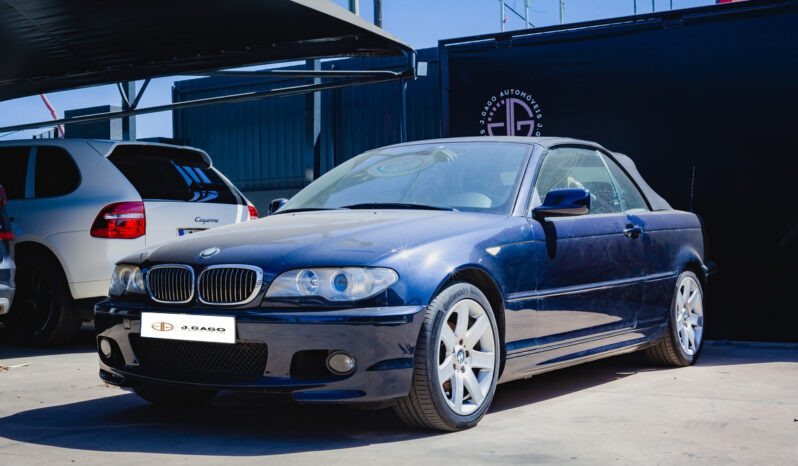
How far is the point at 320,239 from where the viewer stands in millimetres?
4738

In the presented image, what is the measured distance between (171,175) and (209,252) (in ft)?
13.3

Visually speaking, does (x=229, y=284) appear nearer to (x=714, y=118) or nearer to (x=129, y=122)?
(x=714, y=118)

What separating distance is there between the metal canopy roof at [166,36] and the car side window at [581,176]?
10.7 ft

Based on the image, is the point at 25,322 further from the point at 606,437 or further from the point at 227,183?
the point at 606,437

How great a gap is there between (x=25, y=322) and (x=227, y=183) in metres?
2.04

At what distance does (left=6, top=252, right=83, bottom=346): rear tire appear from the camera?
8172 millimetres

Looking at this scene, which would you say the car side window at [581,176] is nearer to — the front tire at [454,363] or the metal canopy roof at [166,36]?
the front tire at [454,363]

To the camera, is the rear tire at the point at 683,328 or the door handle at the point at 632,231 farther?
the rear tire at the point at 683,328

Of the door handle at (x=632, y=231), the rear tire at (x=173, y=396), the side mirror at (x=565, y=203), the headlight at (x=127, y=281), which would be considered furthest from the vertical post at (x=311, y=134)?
the headlight at (x=127, y=281)

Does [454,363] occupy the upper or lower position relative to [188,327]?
lower

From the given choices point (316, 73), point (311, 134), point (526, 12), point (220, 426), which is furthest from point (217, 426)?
point (526, 12)

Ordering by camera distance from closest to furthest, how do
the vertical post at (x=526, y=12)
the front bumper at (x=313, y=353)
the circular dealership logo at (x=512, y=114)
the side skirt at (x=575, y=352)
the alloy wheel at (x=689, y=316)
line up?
the front bumper at (x=313, y=353), the side skirt at (x=575, y=352), the alloy wheel at (x=689, y=316), the circular dealership logo at (x=512, y=114), the vertical post at (x=526, y=12)

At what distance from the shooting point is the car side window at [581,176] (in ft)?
19.7

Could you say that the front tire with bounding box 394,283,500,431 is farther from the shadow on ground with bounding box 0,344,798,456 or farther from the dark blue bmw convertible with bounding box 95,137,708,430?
the shadow on ground with bounding box 0,344,798,456
